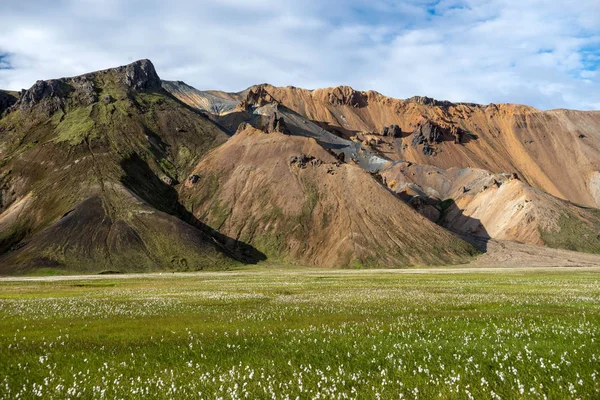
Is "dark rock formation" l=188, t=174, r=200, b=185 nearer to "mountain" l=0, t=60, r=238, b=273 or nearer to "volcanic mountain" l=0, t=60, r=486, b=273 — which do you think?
"volcanic mountain" l=0, t=60, r=486, b=273

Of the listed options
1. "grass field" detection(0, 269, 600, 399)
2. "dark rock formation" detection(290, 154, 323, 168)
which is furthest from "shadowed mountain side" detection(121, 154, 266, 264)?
"grass field" detection(0, 269, 600, 399)

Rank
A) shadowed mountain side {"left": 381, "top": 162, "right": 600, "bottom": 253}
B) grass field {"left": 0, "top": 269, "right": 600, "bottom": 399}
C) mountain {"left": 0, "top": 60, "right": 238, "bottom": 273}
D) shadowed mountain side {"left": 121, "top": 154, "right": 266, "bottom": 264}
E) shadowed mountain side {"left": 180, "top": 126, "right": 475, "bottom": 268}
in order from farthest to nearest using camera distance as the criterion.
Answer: shadowed mountain side {"left": 381, "top": 162, "right": 600, "bottom": 253} < shadowed mountain side {"left": 121, "top": 154, "right": 266, "bottom": 264} < shadowed mountain side {"left": 180, "top": 126, "right": 475, "bottom": 268} < mountain {"left": 0, "top": 60, "right": 238, "bottom": 273} < grass field {"left": 0, "top": 269, "right": 600, "bottom": 399}

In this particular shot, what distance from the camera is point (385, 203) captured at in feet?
512

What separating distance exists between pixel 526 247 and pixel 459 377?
552 feet

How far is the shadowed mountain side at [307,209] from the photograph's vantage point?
143 m

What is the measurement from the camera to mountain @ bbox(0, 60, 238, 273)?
127m

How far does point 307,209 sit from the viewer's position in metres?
160

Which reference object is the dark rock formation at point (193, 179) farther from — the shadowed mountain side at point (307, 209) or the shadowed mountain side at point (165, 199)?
the shadowed mountain side at point (165, 199)

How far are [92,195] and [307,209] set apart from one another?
72252mm

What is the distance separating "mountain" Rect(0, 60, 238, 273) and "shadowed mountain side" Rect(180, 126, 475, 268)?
38.0 feet

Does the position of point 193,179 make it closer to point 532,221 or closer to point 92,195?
point 92,195

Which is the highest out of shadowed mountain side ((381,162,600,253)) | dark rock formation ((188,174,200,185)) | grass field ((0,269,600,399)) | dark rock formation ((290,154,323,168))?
dark rock formation ((290,154,323,168))

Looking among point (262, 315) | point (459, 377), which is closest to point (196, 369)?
point (459, 377)

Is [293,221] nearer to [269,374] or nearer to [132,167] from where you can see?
[132,167]
